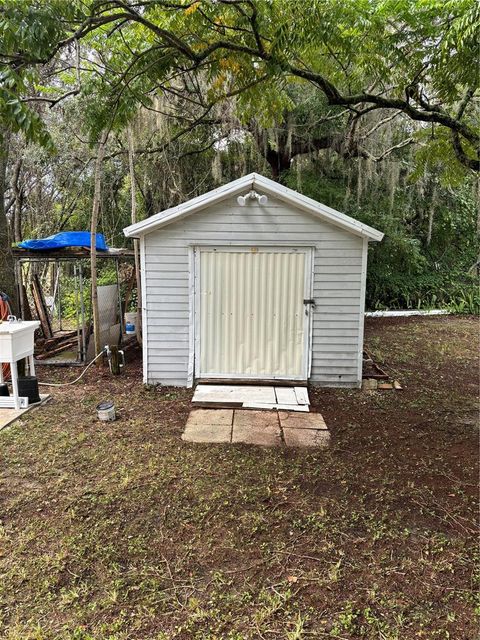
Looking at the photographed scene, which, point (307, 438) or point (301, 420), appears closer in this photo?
point (307, 438)

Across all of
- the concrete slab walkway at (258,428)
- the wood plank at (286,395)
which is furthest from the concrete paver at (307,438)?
the wood plank at (286,395)

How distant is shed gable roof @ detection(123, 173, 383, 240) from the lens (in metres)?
5.00

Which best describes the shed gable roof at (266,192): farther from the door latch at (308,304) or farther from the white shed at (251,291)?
the door latch at (308,304)

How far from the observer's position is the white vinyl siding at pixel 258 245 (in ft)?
17.1

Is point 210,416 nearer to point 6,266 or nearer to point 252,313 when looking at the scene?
point 252,313

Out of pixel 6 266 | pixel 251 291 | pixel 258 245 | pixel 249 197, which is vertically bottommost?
pixel 251 291

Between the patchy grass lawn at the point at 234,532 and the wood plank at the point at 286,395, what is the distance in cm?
55

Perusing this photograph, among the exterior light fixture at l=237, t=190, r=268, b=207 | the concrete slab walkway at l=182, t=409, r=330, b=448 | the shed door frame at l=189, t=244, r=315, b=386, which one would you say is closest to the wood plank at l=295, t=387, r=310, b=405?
the shed door frame at l=189, t=244, r=315, b=386

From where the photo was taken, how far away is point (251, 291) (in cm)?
534

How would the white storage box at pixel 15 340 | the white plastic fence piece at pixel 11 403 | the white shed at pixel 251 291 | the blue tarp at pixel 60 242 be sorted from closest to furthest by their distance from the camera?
the white storage box at pixel 15 340
the white plastic fence piece at pixel 11 403
the white shed at pixel 251 291
the blue tarp at pixel 60 242

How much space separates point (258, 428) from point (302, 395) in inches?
42.0

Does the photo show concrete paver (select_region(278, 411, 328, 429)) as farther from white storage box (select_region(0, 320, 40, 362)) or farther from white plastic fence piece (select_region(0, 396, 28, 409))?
white storage box (select_region(0, 320, 40, 362))

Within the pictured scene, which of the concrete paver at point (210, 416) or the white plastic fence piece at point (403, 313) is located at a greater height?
the white plastic fence piece at point (403, 313)

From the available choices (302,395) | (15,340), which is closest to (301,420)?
(302,395)
